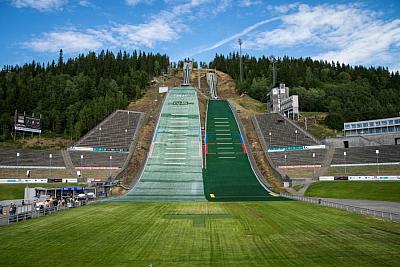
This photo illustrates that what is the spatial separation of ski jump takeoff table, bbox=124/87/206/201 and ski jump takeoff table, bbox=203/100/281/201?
203 cm

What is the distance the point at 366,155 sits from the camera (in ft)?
227

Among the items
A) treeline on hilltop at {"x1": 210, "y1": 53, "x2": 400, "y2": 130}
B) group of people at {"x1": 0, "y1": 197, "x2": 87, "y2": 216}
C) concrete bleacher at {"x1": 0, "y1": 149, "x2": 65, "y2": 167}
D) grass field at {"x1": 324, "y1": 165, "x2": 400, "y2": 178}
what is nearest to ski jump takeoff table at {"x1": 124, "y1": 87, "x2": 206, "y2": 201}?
group of people at {"x1": 0, "y1": 197, "x2": 87, "y2": 216}

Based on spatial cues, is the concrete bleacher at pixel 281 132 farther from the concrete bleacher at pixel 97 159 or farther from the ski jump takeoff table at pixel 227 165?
the concrete bleacher at pixel 97 159

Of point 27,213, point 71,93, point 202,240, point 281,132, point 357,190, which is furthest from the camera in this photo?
point 71,93

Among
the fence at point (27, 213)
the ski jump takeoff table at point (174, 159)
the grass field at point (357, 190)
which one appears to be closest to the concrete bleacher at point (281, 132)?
the ski jump takeoff table at point (174, 159)

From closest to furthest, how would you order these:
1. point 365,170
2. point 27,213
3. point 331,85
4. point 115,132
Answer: point 27,213 → point 365,170 → point 115,132 → point 331,85

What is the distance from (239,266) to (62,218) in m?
19.8

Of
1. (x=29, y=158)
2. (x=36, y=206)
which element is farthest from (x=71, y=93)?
(x=36, y=206)

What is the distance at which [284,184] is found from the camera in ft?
200

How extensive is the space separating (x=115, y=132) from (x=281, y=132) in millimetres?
38600

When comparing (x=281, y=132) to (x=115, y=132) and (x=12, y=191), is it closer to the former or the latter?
(x=115, y=132)

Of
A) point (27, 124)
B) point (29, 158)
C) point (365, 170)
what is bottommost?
point (365, 170)

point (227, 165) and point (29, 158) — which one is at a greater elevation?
point (29, 158)

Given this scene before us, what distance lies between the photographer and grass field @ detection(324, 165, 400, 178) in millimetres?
62031
